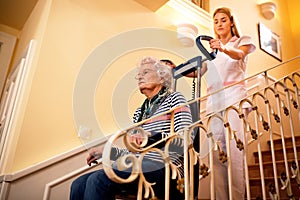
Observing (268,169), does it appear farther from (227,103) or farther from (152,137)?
(152,137)

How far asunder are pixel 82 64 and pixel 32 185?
3.16ft

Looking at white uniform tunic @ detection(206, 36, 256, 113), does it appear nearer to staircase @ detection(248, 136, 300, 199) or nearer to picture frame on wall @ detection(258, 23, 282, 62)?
staircase @ detection(248, 136, 300, 199)

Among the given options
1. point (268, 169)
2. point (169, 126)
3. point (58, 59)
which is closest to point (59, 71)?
point (58, 59)

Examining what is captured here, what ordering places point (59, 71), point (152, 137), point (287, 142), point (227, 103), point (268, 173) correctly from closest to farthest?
point (152, 137), point (227, 103), point (59, 71), point (268, 173), point (287, 142)

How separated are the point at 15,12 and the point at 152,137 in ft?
7.33

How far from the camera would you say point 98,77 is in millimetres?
2314

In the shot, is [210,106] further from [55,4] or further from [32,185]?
[55,4]

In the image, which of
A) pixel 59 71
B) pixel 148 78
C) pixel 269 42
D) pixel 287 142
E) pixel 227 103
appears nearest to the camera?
pixel 148 78

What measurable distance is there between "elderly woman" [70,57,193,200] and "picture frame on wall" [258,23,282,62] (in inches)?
121

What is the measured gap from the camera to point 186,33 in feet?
9.78

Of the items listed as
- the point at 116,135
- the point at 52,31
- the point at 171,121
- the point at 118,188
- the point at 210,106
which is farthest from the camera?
the point at 52,31

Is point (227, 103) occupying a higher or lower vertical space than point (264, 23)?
lower

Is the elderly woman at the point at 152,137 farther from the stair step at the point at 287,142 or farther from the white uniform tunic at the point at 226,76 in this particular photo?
the stair step at the point at 287,142

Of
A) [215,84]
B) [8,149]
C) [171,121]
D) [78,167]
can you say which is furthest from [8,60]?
[171,121]
